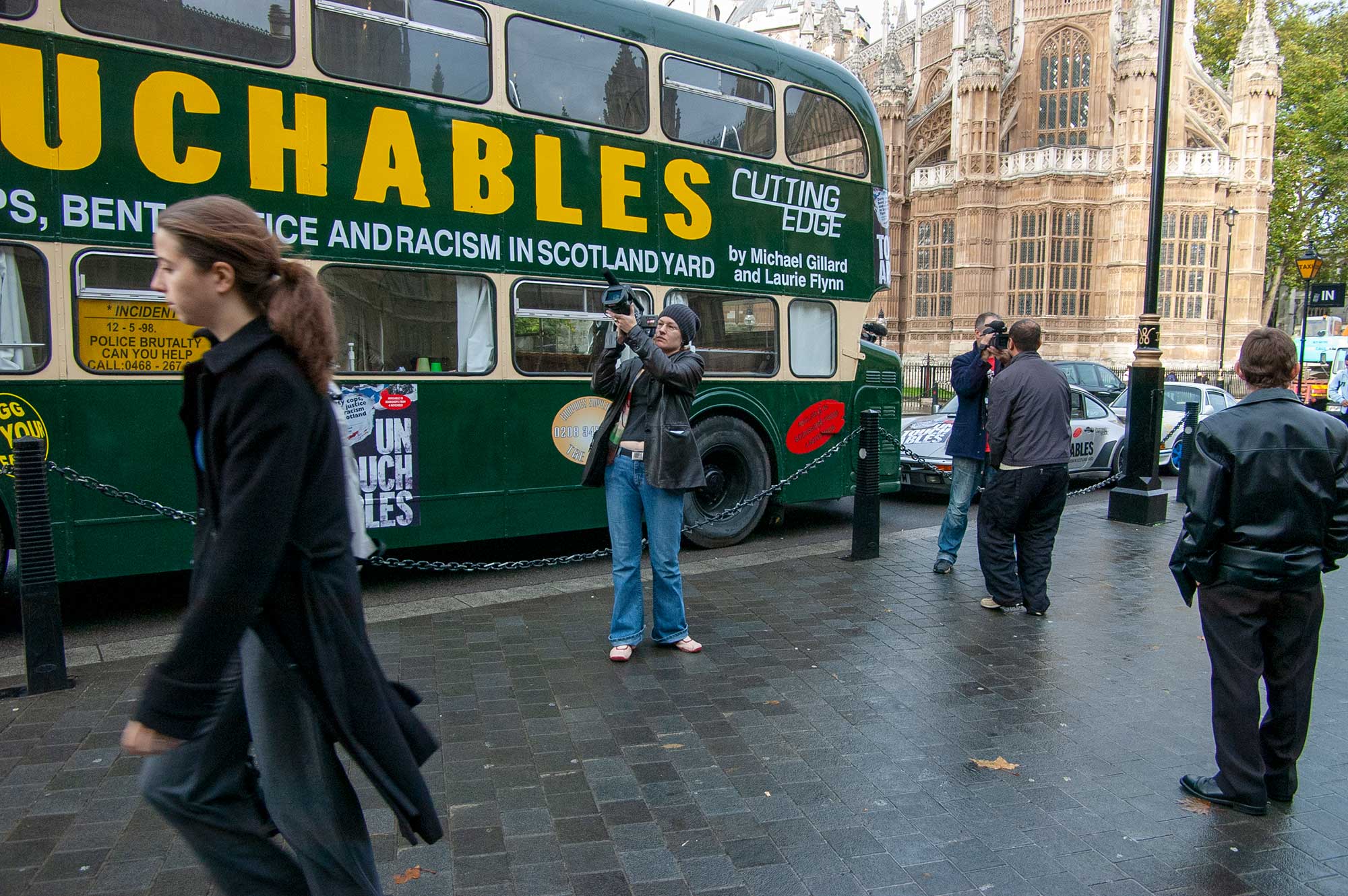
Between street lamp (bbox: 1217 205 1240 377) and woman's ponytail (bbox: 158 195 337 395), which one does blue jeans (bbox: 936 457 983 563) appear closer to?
woman's ponytail (bbox: 158 195 337 395)

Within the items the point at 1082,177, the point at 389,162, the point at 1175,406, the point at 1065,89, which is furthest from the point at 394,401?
the point at 1065,89

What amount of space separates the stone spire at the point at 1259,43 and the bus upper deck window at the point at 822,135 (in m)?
39.6

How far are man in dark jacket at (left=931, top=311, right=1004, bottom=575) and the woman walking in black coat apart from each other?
589cm

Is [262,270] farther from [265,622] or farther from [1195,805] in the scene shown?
[1195,805]

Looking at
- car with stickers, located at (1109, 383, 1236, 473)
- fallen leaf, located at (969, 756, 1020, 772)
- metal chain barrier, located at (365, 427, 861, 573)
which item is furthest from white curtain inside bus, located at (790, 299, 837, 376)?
car with stickers, located at (1109, 383, 1236, 473)

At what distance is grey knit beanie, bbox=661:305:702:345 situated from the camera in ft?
16.8

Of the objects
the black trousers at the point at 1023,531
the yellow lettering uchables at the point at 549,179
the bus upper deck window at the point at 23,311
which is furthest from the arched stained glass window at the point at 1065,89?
the bus upper deck window at the point at 23,311

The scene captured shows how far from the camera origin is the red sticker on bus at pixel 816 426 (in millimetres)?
9125

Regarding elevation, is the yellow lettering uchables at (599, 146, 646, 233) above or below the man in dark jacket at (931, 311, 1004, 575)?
above

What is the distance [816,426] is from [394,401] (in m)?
4.18

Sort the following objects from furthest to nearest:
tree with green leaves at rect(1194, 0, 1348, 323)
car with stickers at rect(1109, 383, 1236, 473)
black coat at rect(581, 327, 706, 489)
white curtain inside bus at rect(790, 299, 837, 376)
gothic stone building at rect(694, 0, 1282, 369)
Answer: tree with green leaves at rect(1194, 0, 1348, 323) → gothic stone building at rect(694, 0, 1282, 369) → car with stickers at rect(1109, 383, 1236, 473) → white curtain inside bus at rect(790, 299, 837, 376) → black coat at rect(581, 327, 706, 489)

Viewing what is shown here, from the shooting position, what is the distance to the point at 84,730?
4234mm

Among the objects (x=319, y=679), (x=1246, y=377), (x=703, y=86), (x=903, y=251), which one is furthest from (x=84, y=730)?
(x=903, y=251)

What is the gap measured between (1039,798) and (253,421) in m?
3.17
